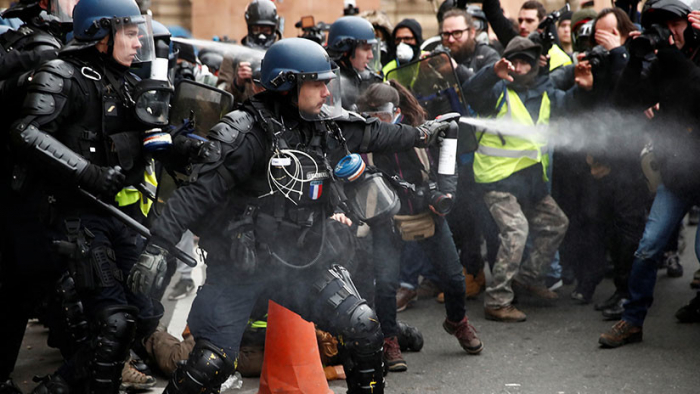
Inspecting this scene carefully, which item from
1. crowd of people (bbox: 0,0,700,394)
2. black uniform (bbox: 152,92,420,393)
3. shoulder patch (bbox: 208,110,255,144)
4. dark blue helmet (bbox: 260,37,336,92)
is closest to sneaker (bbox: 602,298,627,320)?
crowd of people (bbox: 0,0,700,394)

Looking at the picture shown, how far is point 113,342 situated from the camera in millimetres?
4223

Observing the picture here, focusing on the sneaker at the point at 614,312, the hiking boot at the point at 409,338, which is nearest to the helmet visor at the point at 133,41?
the hiking boot at the point at 409,338

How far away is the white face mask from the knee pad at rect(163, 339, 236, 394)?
4151 millimetres

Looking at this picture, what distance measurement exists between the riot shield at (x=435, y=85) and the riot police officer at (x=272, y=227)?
224 cm

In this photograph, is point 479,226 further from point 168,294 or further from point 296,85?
point 296,85

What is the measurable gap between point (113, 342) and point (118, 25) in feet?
5.20

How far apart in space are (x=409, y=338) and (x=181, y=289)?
2579 mm

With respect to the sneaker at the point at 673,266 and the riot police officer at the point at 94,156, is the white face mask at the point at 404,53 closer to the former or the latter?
the sneaker at the point at 673,266

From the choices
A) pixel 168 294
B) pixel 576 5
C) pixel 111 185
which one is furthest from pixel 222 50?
pixel 576 5

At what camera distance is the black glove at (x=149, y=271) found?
3.83 meters

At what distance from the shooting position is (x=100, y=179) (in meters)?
4.21

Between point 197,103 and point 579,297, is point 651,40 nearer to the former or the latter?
point 579,297

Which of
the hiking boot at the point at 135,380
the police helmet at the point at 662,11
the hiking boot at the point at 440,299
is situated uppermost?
the police helmet at the point at 662,11

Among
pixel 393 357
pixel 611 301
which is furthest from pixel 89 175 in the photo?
pixel 611 301
